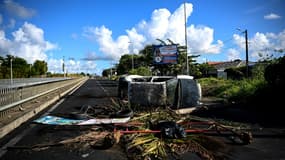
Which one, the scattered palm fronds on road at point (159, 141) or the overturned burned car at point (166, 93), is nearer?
the scattered palm fronds on road at point (159, 141)

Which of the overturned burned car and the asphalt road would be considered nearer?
the asphalt road

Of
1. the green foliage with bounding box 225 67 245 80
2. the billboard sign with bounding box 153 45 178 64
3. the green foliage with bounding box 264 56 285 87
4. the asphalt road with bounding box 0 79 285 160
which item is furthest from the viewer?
the green foliage with bounding box 225 67 245 80

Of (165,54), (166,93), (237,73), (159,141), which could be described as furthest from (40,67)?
(159,141)

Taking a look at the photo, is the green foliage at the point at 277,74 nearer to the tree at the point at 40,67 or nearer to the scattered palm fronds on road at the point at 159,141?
the scattered palm fronds on road at the point at 159,141

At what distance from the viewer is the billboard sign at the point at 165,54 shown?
100 feet

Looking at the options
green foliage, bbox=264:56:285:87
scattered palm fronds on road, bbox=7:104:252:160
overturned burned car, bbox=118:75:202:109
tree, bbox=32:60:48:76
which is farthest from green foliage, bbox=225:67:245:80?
tree, bbox=32:60:48:76

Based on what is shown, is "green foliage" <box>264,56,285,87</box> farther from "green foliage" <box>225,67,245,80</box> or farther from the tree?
the tree

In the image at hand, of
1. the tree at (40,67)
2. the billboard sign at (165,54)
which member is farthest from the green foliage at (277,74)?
the tree at (40,67)

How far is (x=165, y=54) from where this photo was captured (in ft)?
101

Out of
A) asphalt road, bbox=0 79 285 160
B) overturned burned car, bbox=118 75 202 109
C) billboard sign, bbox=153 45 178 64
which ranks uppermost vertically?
billboard sign, bbox=153 45 178 64

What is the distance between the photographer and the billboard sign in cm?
3059

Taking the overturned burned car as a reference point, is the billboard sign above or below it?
above

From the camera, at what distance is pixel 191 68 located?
3981 cm

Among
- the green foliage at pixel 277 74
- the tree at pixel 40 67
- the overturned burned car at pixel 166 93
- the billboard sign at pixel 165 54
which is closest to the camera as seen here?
the overturned burned car at pixel 166 93
